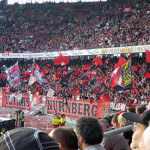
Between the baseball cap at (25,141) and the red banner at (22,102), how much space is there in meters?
22.3

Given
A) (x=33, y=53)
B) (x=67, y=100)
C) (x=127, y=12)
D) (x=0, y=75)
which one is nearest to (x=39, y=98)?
(x=67, y=100)

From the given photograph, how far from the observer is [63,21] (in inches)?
1496

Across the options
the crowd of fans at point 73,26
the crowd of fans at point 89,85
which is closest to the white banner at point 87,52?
the crowd of fans at point 73,26

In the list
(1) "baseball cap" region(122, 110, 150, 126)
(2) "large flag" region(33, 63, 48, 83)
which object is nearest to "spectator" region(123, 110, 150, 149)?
(1) "baseball cap" region(122, 110, 150, 126)

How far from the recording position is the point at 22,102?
24.7 metres

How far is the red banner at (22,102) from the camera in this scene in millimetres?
23622

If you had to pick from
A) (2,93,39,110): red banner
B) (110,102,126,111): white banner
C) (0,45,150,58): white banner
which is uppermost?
(0,45,150,58): white banner

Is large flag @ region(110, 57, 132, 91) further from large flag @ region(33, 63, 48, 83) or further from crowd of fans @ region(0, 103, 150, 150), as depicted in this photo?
crowd of fans @ region(0, 103, 150, 150)

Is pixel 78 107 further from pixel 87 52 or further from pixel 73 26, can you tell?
pixel 73 26

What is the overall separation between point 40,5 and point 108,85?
28.5 metres

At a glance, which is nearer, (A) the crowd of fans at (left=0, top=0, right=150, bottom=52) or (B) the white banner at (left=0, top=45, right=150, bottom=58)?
(B) the white banner at (left=0, top=45, right=150, bottom=58)

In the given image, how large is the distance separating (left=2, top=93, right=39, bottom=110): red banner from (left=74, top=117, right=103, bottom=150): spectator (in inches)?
837

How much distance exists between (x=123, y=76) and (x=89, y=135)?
42.2 ft

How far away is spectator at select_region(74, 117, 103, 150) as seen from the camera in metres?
2.41
